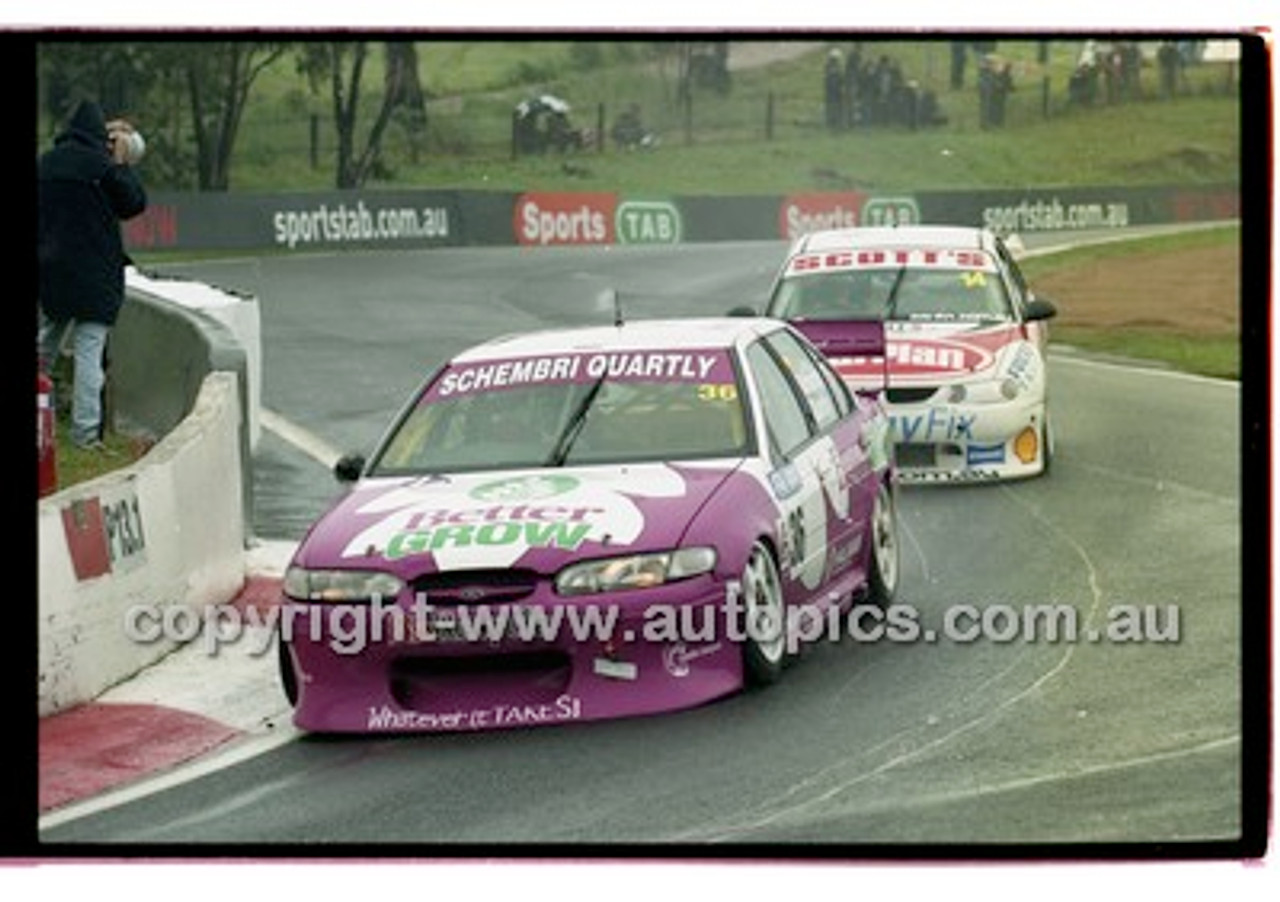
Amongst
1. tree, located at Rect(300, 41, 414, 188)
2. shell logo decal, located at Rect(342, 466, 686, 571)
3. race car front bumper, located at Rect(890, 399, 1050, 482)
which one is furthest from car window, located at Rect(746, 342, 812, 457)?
race car front bumper, located at Rect(890, 399, 1050, 482)

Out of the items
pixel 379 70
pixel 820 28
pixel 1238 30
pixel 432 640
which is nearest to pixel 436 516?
pixel 432 640

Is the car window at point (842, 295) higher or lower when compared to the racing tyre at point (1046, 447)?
higher

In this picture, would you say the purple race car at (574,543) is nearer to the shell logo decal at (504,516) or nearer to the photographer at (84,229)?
the shell logo decal at (504,516)

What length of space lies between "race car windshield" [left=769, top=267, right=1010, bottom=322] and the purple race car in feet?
11.2

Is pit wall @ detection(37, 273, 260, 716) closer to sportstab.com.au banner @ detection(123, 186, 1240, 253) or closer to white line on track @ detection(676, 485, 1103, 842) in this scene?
sportstab.com.au banner @ detection(123, 186, 1240, 253)

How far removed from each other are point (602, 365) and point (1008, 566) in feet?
5.68

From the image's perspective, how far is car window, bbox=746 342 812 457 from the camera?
11625 millimetres

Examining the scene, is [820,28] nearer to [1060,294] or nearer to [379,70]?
[379,70]

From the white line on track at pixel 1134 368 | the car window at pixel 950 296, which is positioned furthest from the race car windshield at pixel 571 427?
the car window at pixel 950 296

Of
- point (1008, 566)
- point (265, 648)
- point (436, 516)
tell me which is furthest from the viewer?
point (1008, 566)

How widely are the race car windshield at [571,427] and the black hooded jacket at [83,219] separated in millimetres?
1080

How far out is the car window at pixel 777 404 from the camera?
38.1 feet

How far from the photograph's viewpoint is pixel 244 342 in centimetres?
1561

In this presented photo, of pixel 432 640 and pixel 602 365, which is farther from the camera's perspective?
pixel 602 365
